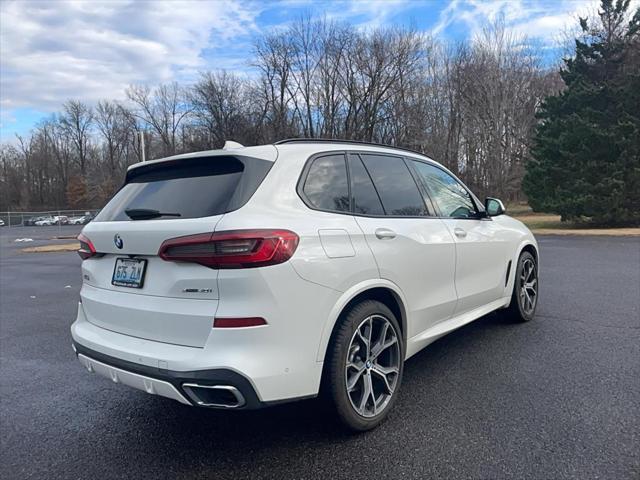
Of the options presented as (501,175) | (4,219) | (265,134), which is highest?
(265,134)

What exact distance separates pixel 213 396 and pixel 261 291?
587mm

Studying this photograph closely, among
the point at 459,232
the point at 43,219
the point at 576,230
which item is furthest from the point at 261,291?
the point at 43,219

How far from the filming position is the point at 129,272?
8.82 feet

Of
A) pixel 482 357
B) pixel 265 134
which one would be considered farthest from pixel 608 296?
pixel 265 134

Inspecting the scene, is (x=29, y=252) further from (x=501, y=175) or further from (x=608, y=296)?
(x=501, y=175)

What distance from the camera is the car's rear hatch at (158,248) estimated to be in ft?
7.77

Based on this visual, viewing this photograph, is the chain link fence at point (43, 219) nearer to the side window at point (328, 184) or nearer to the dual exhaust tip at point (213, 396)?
the side window at point (328, 184)

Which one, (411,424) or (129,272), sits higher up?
(129,272)

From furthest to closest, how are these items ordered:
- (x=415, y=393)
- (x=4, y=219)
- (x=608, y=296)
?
(x=4, y=219)
(x=608, y=296)
(x=415, y=393)

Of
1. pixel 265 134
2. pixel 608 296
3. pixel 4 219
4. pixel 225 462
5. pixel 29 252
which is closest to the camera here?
pixel 225 462

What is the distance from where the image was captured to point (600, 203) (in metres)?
20.0

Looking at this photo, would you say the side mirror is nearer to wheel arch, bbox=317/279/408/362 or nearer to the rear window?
wheel arch, bbox=317/279/408/362

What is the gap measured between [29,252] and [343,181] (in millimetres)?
21288

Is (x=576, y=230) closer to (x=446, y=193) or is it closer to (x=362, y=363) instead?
(x=446, y=193)
